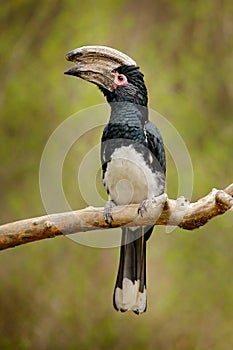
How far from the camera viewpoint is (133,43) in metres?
5.23

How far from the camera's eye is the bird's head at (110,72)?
9.07ft

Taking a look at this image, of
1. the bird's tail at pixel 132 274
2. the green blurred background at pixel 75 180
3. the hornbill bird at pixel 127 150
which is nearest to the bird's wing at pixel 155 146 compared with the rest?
the hornbill bird at pixel 127 150

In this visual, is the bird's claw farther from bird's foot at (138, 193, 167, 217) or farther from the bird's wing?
the bird's wing

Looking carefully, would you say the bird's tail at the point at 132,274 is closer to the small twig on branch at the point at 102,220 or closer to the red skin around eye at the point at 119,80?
the small twig on branch at the point at 102,220

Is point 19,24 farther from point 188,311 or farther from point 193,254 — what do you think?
point 188,311

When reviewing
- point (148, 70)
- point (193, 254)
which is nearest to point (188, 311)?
point (193, 254)

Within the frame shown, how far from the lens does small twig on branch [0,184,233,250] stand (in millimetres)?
2379

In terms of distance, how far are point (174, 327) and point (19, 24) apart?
7.30 ft

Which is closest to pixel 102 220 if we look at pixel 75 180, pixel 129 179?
pixel 129 179

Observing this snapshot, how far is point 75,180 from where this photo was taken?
4.63 meters

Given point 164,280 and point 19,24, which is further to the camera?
point 164,280

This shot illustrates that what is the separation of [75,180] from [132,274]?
1794 mm

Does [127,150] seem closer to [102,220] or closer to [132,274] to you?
[102,220]

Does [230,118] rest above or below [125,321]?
above
